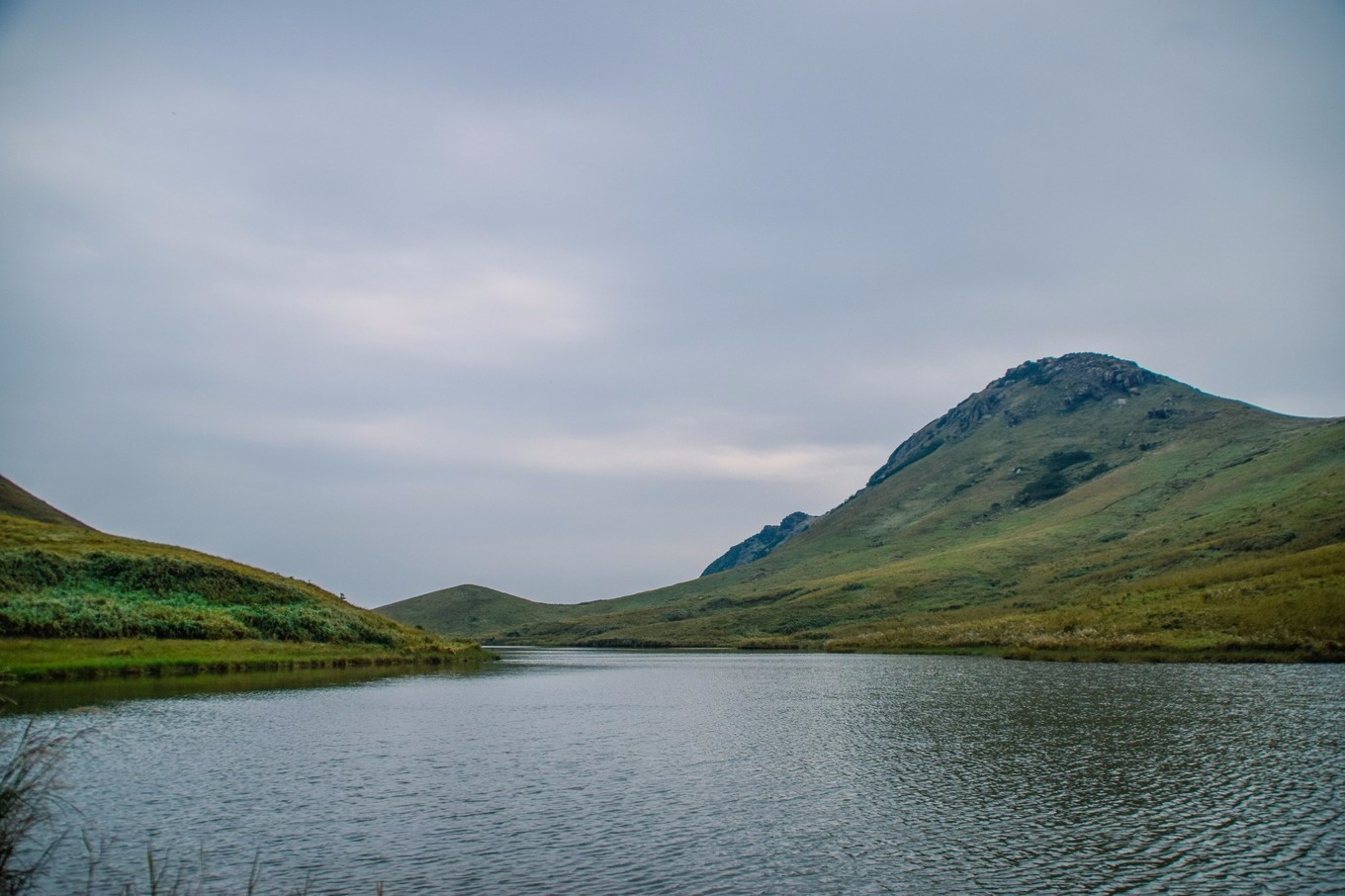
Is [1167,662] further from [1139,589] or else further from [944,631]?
[944,631]

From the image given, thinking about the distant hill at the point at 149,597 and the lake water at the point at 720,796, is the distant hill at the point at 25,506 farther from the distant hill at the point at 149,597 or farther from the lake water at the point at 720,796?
the lake water at the point at 720,796

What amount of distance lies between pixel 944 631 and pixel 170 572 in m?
110

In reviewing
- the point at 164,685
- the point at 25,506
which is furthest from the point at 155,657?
the point at 25,506

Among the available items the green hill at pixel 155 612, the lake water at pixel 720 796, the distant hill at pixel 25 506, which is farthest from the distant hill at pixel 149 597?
the distant hill at pixel 25 506

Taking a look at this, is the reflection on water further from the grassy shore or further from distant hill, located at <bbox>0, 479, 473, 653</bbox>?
distant hill, located at <bbox>0, 479, 473, 653</bbox>

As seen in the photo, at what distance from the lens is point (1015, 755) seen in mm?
34906

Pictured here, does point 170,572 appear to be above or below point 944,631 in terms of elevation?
above

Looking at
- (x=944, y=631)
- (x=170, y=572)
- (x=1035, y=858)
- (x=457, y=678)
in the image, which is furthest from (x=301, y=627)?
(x=944, y=631)

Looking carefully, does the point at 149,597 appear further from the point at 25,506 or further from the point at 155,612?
the point at 25,506

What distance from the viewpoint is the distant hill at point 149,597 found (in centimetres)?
6644

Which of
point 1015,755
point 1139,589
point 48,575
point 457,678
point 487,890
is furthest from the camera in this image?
point 1139,589

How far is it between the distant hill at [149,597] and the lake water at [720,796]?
84.4 ft

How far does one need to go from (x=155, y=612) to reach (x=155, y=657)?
12680 millimetres

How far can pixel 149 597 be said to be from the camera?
259 ft
